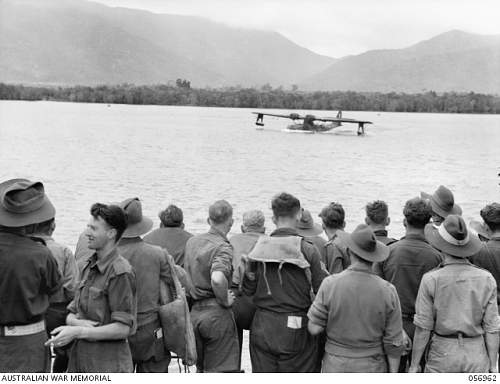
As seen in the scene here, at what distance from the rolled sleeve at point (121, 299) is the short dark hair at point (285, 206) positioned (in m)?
1.46

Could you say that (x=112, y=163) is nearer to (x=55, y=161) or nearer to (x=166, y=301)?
(x=55, y=161)

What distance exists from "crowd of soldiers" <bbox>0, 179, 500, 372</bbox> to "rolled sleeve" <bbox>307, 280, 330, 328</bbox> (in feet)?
0.04

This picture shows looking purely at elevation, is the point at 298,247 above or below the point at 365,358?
above

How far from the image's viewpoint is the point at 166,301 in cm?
484

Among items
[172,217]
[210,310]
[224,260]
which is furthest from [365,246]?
[172,217]

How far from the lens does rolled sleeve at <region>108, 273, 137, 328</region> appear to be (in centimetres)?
401

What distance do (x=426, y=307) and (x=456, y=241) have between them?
0.49m

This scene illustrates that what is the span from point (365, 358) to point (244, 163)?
38740mm

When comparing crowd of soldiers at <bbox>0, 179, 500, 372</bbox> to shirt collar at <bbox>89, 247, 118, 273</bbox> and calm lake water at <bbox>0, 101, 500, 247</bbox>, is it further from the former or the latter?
calm lake water at <bbox>0, 101, 500, 247</bbox>

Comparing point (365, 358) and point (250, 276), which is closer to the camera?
point (365, 358)

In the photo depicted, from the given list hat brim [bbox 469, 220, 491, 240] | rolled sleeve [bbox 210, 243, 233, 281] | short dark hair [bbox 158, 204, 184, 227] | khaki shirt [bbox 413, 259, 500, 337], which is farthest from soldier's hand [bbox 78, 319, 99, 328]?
hat brim [bbox 469, 220, 491, 240]

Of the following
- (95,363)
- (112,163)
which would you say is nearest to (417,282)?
(95,363)

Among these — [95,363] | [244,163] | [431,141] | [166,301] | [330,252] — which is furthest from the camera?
[431,141]

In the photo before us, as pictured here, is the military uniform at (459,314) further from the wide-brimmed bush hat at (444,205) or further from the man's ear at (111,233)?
the man's ear at (111,233)
